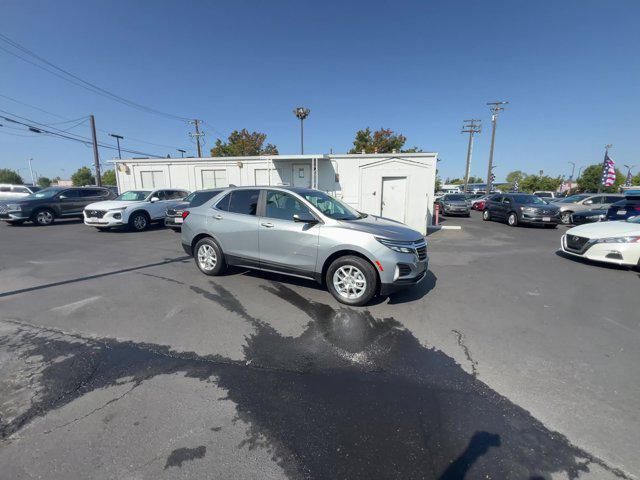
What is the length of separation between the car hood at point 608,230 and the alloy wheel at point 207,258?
8.57 metres

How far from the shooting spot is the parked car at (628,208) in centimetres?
989

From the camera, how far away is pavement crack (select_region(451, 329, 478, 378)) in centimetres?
284

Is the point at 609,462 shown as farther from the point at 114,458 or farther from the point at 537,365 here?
the point at 114,458

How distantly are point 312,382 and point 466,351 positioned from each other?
1.83 m

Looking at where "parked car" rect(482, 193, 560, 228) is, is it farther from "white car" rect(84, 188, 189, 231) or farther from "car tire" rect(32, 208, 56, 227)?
"car tire" rect(32, 208, 56, 227)

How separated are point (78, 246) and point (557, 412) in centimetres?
1121

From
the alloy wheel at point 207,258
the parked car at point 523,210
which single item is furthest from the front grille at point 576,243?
the alloy wheel at point 207,258

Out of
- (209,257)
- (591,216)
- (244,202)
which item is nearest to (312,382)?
(244,202)

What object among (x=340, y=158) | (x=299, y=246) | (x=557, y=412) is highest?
(x=340, y=158)

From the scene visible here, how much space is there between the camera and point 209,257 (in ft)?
18.3

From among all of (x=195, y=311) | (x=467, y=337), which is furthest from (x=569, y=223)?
(x=195, y=311)

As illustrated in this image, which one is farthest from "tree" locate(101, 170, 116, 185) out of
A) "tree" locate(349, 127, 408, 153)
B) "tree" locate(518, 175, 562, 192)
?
"tree" locate(518, 175, 562, 192)

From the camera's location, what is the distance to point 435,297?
15.5 feet

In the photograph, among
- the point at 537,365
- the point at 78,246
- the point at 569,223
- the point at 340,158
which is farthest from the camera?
the point at 569,223
